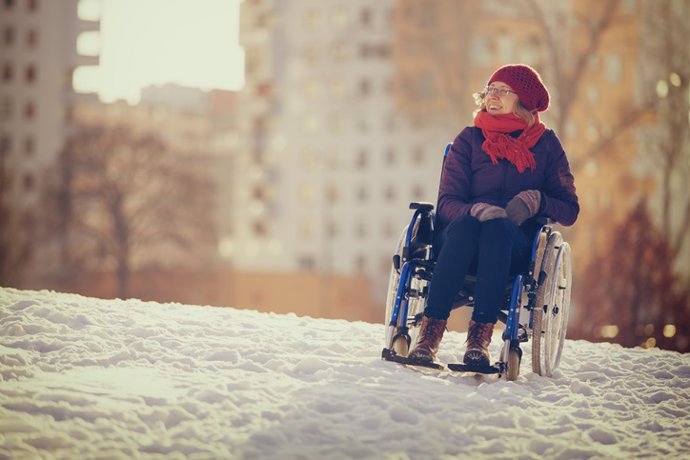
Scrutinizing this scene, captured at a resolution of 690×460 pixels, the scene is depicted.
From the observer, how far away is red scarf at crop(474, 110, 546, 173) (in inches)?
255

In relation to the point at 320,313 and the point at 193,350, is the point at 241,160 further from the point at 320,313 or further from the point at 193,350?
the point at 193,350

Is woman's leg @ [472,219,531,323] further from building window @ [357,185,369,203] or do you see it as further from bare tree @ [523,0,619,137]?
building window @ [357,185,369,203]

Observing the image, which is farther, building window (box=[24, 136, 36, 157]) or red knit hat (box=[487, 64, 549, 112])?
building window (box=[24, 136, 36, 157])

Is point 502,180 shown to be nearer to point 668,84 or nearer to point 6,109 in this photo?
point 668,84

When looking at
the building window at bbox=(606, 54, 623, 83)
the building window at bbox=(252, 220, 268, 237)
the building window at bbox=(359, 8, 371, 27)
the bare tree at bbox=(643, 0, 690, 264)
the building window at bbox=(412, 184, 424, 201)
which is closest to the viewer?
the bare tree at bbox=(643, 0, 690, 264)

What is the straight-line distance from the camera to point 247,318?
27.1ft

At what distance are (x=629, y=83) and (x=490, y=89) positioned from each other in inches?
2083

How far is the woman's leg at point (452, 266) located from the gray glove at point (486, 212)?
0.05 m

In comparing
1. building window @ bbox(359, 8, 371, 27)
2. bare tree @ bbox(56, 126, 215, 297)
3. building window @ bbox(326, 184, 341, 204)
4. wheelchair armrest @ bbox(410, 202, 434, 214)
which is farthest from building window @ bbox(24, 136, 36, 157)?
wheelchair armrest @ bbox(410, 202, 434, 214)

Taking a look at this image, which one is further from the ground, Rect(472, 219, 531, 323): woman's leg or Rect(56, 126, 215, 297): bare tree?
Rect(56, 126, 215, 297): bare tree

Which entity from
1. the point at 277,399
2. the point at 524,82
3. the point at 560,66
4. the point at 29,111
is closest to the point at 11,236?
the point at 560,66

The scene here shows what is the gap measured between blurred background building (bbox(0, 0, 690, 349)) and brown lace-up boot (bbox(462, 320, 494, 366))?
28.7 ft

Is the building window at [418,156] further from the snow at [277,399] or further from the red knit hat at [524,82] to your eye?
the red knit hat at [524,82]

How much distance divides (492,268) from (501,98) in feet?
3.58
